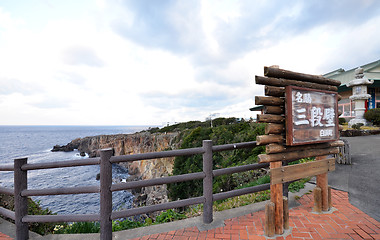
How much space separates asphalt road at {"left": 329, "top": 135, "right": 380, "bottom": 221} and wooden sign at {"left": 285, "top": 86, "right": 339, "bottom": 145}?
1653 mm

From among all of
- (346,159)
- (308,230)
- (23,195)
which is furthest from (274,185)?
(346,159)

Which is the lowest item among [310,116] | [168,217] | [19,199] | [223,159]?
[223,159]

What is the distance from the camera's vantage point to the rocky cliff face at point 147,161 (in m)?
20.8

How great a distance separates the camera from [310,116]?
3.04 meters

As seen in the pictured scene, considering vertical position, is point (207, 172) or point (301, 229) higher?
point (207, 172)

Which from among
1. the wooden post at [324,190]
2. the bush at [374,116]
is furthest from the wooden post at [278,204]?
the bush at [374,116]

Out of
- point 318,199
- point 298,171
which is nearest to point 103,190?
point 298,171

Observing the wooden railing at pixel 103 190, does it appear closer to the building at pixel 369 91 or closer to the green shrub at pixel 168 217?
the green shrub at pixel 168 217

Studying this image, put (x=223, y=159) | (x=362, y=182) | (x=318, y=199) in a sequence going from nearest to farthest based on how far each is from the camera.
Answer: (x=318, y=199) → (x=362, y=182) → (x=223, y=159)

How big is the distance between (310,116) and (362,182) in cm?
360

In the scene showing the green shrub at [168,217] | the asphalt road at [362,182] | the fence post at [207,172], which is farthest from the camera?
the green shrub at [168,217]

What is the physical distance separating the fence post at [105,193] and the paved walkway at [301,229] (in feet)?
1.02

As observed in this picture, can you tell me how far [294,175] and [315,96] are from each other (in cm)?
146

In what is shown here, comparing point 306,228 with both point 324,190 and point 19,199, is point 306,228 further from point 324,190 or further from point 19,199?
point 19,199
